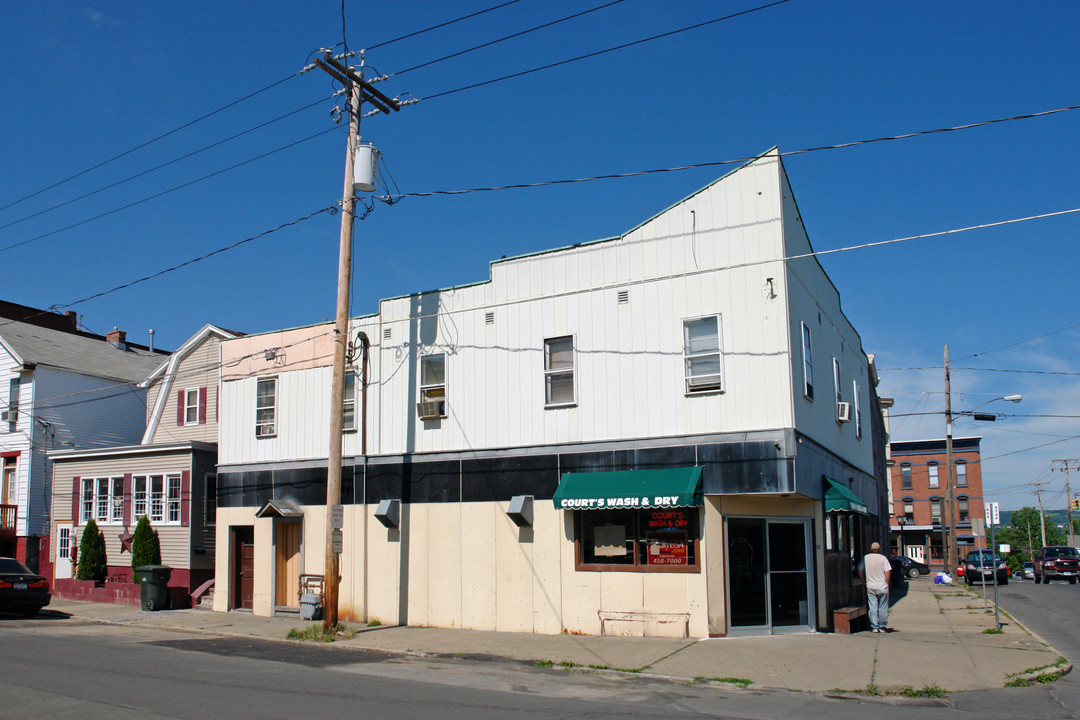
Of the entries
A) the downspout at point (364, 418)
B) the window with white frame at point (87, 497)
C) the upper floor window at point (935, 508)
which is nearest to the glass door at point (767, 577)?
the downspout at point (364, 418)

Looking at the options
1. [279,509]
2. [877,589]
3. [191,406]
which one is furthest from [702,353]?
[191,406]

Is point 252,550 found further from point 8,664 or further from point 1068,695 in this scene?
point 1068,695

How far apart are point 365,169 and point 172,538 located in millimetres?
13285

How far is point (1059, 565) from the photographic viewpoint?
42781mm

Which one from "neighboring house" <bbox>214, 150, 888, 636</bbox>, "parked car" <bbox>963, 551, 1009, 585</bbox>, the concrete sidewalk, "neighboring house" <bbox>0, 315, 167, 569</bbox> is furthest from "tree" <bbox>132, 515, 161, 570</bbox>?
"parked car" <bbox>963, 551, 1009, 585</bbox>

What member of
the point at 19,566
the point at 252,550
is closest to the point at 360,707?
the point at 252,550

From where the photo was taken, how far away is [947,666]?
12539 millimetres

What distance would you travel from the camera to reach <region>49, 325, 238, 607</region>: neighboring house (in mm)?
24500

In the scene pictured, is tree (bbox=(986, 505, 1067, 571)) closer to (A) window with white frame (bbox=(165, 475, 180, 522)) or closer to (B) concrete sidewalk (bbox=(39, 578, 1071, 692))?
(B) concrete sidewalk (bbox=(39, 578, 1071, 692))

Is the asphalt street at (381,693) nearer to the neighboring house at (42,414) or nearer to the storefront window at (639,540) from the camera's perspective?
the storefront window at (639,540)

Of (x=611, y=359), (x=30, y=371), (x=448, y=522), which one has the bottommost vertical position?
(x=448, y=522)

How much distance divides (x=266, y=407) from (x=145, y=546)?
20.8 ft

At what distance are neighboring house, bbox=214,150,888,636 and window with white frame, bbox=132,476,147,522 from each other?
629cm

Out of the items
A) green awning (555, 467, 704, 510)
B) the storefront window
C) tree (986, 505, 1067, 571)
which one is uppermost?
green awning (555, 467, 704, 510)
